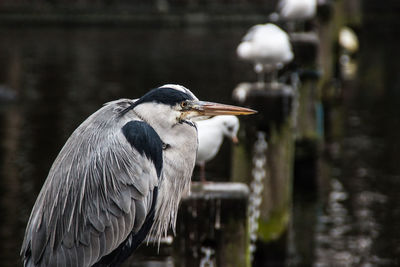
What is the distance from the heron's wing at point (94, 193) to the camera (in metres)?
2.96

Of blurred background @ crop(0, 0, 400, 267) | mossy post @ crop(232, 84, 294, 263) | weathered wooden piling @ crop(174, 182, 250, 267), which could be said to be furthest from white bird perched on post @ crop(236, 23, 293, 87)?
weathered wooden piling @ crop(174, 182, 250, 267)

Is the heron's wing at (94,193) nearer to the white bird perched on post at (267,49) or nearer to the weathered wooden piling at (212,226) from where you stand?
the weathered wooden piling at (212,226)

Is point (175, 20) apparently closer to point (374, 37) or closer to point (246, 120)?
point (374, 37)

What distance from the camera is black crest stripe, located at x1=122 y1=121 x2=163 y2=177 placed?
116 inches

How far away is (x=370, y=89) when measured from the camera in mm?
17047

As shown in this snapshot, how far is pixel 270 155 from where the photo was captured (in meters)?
5.80

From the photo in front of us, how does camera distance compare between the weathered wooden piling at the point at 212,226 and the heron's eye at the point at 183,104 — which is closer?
the heron's eye at the point at 183,104

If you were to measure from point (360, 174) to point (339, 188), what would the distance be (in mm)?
684

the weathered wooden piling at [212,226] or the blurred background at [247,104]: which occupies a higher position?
the blurred background at [247,104]

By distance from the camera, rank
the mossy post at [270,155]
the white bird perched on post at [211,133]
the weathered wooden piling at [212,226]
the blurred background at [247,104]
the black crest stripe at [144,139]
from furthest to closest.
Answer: the blurred background at [247,104]
the mossy post at [270,155]
the white bird perched on post at [211,133]
the weathered wooden piling at [212,226]
the black crest stripe at [144,139]

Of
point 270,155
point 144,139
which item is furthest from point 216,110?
point 270,155

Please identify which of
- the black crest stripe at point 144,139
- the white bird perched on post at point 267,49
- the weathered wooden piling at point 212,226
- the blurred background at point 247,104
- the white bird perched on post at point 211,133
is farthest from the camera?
the white bird perched on post at point 267,49

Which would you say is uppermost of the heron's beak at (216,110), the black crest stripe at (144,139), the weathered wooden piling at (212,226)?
the heron's beak at (216,110)

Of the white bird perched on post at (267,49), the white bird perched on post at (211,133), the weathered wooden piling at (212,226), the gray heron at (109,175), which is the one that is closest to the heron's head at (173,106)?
the gray heron at (109,175)
